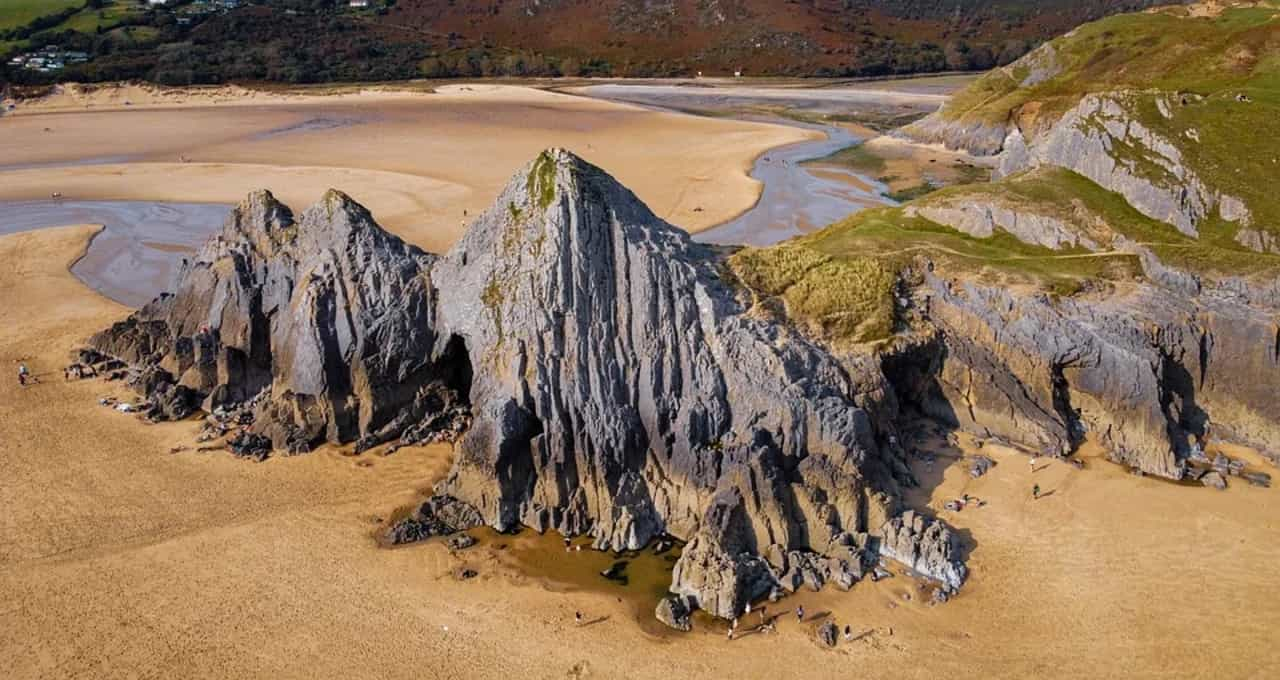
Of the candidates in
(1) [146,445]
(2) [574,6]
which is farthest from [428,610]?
(2) [574,6]

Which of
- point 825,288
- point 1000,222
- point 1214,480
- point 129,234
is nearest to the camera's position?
point 1214,480

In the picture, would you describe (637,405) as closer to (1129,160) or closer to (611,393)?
(611,393)

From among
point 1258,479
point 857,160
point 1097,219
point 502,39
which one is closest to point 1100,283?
point 1097,219

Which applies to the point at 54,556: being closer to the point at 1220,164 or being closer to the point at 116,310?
the point at 116,310

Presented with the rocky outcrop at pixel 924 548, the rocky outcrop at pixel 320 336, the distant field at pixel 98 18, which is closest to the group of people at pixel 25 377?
the rocky outcrop at pixel 320 336

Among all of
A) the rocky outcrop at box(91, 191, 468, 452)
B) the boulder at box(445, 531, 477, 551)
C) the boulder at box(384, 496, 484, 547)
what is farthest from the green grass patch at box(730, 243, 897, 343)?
the boulder at box(445, 531, 477, 551)

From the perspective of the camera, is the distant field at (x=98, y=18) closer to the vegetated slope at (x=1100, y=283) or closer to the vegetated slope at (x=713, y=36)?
the vegetated slope at (x=713, y=36)
